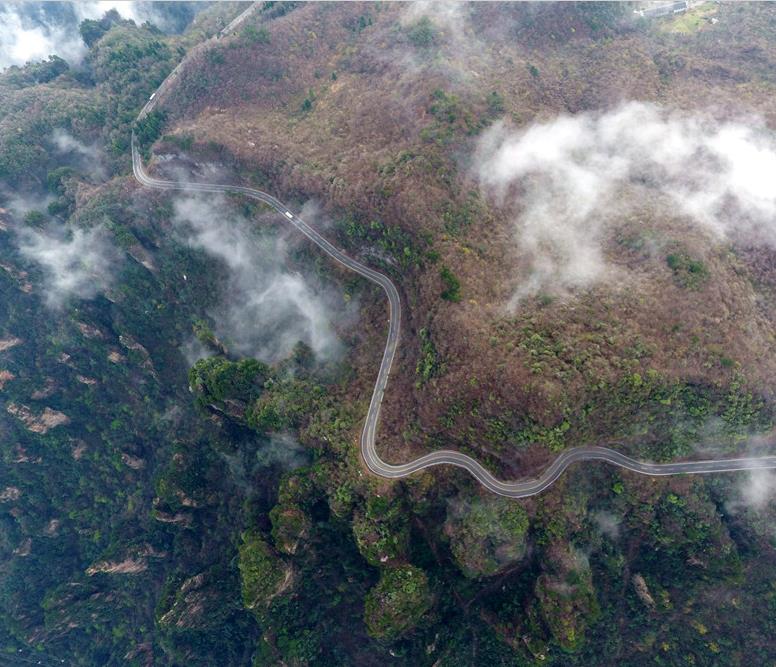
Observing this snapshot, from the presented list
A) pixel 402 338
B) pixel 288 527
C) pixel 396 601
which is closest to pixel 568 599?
pixel 396 601

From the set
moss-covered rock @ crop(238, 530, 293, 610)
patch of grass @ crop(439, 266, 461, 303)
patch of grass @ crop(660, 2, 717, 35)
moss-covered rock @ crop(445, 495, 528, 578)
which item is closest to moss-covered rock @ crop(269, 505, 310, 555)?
moss-covered rock @ crop(238, 530, 293, 610)

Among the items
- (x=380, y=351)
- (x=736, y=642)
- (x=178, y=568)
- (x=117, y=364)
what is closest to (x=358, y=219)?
(x=380, y=351)

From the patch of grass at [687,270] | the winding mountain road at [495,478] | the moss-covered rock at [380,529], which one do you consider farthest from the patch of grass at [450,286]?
the moss-covered rock at [380,529]

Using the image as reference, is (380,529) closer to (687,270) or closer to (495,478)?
(495,478)

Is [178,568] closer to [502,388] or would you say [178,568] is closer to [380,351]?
[380,351]

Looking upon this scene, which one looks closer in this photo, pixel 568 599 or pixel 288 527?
pixel 568 599

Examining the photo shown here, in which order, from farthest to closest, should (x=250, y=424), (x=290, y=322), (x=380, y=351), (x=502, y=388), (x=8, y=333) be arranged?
(x=8, y=333) < (x=290, y=322) < (x=250, y=424) < (x=380, y=351) < (x=502, y=388)
